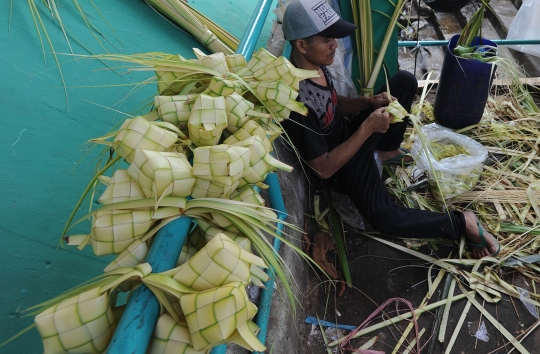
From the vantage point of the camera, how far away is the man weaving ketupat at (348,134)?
2.09m

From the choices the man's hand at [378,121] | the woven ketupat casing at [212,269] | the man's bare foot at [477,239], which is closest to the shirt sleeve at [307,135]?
the man's hand at [378,121]

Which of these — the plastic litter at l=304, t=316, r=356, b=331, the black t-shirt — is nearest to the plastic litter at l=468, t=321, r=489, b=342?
the plastic litter at l=304, t=316, r=356, b=331

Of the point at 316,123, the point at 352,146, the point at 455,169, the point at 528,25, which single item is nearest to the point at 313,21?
the point at 316,123

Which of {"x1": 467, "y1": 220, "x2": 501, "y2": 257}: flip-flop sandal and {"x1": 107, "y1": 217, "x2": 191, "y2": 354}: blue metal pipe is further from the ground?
{"x1": 107, "y1": 217, "x2": 191, "y2": 354}: blue metal pipe

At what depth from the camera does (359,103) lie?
264 centimetres

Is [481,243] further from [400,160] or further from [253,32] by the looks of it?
[253,32]

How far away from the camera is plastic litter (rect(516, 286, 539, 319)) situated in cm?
215

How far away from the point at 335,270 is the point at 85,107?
5.12 ft

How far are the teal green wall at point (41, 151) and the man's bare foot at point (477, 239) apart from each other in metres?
1.91

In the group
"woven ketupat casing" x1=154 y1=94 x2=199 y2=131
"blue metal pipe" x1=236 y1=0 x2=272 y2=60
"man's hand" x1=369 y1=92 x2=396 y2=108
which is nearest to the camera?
"woven ketupat casing" x1=154 y1=94 x2=199 y2=131

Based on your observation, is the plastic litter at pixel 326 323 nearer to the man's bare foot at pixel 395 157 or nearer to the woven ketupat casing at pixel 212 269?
the man's bare foot at pixel 395 157

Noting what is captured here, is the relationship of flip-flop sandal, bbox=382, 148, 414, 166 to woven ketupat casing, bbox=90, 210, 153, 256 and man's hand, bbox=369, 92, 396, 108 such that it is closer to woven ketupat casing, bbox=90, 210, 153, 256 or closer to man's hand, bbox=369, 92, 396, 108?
man's hand, bbox=369, 92, 396, 108

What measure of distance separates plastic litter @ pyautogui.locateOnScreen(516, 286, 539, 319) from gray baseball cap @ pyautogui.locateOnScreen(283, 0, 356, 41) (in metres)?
1.69

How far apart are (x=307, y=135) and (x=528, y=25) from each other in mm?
3964
